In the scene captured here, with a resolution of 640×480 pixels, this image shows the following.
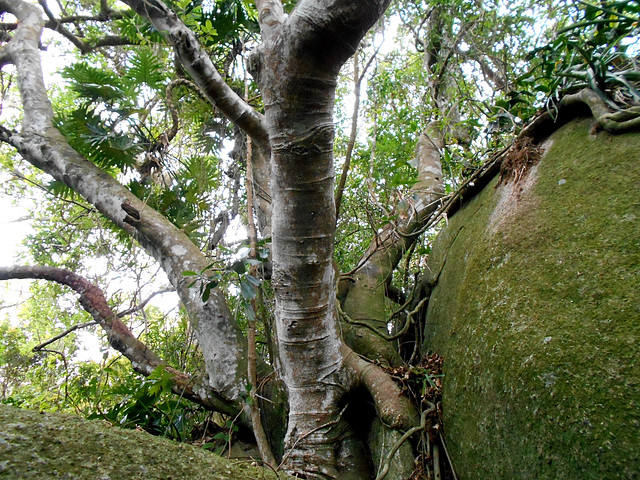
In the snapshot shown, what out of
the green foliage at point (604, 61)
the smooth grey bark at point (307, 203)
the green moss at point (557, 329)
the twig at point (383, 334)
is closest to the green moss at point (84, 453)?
the green moss at point (557, 329)

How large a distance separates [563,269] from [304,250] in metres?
0.92

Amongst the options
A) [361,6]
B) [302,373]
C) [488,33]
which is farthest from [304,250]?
[488,33]

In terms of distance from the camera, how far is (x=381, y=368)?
5.97 feet

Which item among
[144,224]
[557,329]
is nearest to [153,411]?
[144,224]

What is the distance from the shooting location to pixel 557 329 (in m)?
1.01

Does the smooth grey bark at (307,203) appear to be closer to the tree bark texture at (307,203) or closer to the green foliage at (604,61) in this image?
the tree bark texture at (307,203)

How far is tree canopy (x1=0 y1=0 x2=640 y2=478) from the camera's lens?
136 cm

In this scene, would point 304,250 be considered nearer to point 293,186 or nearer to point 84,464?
point 293,186

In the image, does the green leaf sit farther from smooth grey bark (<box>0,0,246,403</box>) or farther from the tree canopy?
smooth grey bark (<box>0,0,246,403</box>)

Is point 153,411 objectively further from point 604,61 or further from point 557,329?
point 604,61

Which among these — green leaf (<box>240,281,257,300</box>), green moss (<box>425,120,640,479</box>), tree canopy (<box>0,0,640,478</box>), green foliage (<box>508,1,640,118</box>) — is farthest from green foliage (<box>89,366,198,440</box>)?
green foliage (<box>508,1,640,118</box>)

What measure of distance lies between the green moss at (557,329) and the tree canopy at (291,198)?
0.16m

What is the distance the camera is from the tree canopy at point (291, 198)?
136cm

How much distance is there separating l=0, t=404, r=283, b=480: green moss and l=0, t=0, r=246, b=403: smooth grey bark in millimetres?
1637
